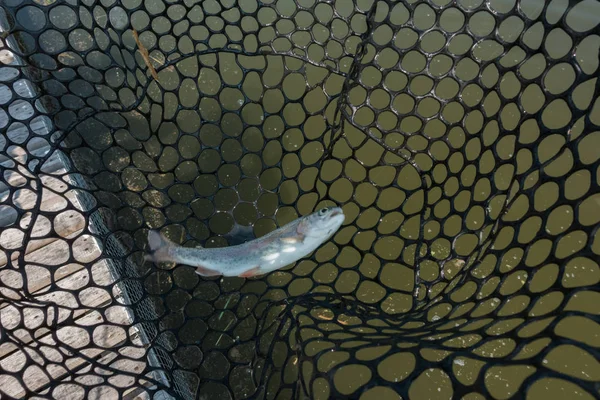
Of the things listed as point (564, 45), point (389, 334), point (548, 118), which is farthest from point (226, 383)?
point (564, 45)

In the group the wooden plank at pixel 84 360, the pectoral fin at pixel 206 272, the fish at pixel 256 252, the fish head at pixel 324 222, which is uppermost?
the fish head at pixel 324 222

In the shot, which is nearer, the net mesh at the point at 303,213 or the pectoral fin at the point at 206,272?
the net mesh at the point at 303,213

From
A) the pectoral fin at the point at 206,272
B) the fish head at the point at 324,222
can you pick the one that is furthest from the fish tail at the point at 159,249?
the fish head at the point at 324,222

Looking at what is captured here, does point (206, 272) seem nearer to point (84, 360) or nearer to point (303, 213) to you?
point (84, 360)

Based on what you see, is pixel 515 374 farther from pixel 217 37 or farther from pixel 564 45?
pixel 217 37

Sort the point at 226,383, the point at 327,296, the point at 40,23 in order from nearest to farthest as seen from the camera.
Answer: the point at 226,383 → the point at 327,296 → the point at 40,23

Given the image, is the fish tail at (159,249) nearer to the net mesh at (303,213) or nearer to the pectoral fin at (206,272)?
the pectoral fin at (206,272)

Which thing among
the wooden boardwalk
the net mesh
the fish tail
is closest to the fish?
the fish tail

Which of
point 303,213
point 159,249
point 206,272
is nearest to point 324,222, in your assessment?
point 206,272
